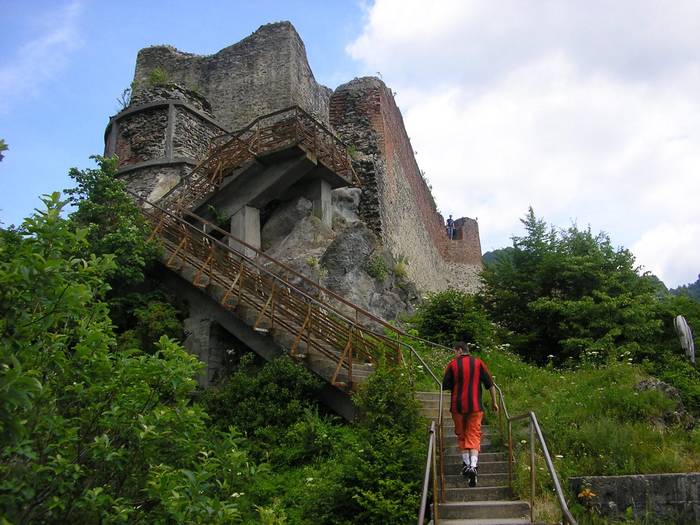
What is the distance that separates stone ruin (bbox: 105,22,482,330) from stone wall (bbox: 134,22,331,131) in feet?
0.13

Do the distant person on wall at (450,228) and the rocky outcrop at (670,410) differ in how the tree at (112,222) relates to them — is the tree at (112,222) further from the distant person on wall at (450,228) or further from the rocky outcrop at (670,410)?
the distant person on wall at (450,228)

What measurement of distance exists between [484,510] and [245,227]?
11.0 m

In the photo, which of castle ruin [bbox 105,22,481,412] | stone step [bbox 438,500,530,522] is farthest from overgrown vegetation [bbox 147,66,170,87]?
stone step [bbox 438,500,530,522]

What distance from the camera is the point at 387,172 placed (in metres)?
21.5

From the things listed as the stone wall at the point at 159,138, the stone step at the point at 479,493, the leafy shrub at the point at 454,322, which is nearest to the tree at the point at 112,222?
the stone wall at the point at 159,138

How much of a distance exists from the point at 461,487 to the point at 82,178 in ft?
32.0

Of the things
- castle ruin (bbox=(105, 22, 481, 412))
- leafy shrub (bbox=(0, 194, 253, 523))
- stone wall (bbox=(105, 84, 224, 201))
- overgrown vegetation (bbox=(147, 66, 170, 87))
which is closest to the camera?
leafy shrub (bbox=(0, 194, 253, 523))

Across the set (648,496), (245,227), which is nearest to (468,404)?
(648,496)

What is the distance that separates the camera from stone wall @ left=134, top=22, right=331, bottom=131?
883 inches

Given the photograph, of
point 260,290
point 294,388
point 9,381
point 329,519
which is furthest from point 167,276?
point 9,381

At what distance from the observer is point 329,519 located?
7.09m

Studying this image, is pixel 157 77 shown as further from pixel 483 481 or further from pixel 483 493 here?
pixel 483 493

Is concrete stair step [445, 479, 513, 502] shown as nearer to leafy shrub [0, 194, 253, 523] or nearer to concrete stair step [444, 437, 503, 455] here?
concrete stair step [444, 437, 503, 455]

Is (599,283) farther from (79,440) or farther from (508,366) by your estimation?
(79,440)
